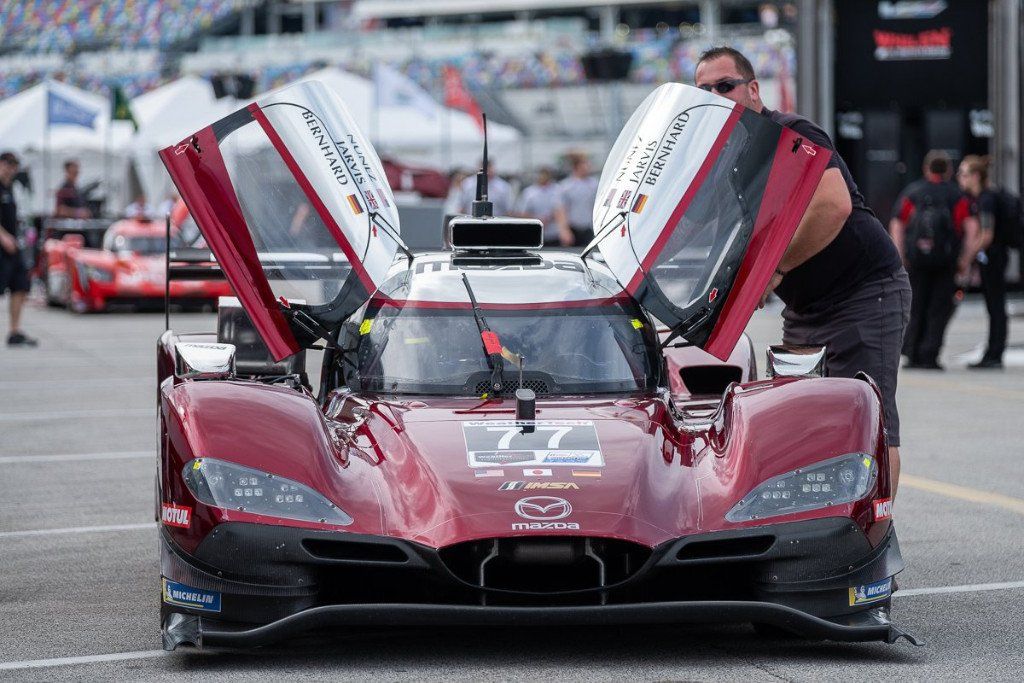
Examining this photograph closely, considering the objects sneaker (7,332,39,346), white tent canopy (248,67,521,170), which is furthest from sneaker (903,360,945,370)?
white tent canopy (248,67,521,170)

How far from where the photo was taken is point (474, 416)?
5305 millimetres

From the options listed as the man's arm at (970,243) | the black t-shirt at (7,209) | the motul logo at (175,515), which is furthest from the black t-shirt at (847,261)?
the black t-shirt at (7,209)

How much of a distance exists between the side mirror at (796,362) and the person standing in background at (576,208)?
14301 millimetres

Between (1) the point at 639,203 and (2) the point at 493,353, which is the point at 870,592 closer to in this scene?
(2) the point at 493,353

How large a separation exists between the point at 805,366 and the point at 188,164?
2298 millimetres

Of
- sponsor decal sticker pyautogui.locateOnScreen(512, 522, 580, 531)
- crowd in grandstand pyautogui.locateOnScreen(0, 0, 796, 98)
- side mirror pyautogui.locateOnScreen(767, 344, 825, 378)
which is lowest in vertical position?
sponsor decal sticker pyautogui.locateOnScreen(512, 522, 580, 531)

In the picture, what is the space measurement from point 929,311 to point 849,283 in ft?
27.9

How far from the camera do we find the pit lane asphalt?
4.62m

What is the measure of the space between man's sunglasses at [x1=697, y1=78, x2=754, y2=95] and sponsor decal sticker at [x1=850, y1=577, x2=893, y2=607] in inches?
83.3

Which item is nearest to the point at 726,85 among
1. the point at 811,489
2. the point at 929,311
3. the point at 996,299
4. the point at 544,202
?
the point at 811,489

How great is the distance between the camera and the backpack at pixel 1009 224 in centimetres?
1462

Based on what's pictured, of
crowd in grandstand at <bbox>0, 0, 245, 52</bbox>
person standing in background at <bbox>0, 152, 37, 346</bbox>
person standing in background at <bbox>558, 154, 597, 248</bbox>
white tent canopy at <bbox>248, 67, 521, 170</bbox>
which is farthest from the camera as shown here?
crowd in grandstand at <bbox>0, 0, 245, 52</bbox>

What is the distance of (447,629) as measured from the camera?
5082 mm

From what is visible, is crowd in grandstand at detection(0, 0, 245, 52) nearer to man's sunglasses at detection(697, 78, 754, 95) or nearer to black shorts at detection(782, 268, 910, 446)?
man's sunglasses at detection(697, 78, 754, 95)
